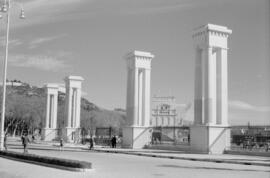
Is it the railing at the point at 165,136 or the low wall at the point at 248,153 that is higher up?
the railing at the point at 165,136

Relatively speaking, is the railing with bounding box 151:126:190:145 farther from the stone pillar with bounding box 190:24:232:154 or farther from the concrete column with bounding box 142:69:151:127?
the stone pillar with bounding box 190:24:232:154

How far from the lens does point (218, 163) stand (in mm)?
21188

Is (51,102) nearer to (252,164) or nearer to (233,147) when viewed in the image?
(233,147)

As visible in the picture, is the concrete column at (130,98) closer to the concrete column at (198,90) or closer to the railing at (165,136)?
the railing at (165,136)

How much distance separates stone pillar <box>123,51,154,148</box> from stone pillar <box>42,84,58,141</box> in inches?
896

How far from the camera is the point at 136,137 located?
38.8 metres

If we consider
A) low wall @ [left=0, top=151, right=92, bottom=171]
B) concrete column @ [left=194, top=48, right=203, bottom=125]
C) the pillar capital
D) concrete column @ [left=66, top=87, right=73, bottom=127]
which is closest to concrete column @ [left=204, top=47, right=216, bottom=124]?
concrete column @ [left=194, top=48, right=203, bottom=125]

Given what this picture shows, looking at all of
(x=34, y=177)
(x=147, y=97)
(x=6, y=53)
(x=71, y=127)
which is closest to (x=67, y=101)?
(x=71, y=127)

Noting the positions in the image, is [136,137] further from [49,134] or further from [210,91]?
[49,134]

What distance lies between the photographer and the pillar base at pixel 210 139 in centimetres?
2934

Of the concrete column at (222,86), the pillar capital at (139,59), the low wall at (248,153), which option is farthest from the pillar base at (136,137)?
the low wall at (248,153)

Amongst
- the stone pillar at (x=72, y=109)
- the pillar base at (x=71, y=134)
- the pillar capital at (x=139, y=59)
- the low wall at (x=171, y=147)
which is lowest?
the low wall at (x=171, y=147)

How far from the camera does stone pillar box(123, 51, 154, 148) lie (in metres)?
39.1

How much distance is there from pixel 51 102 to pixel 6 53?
3185cm
